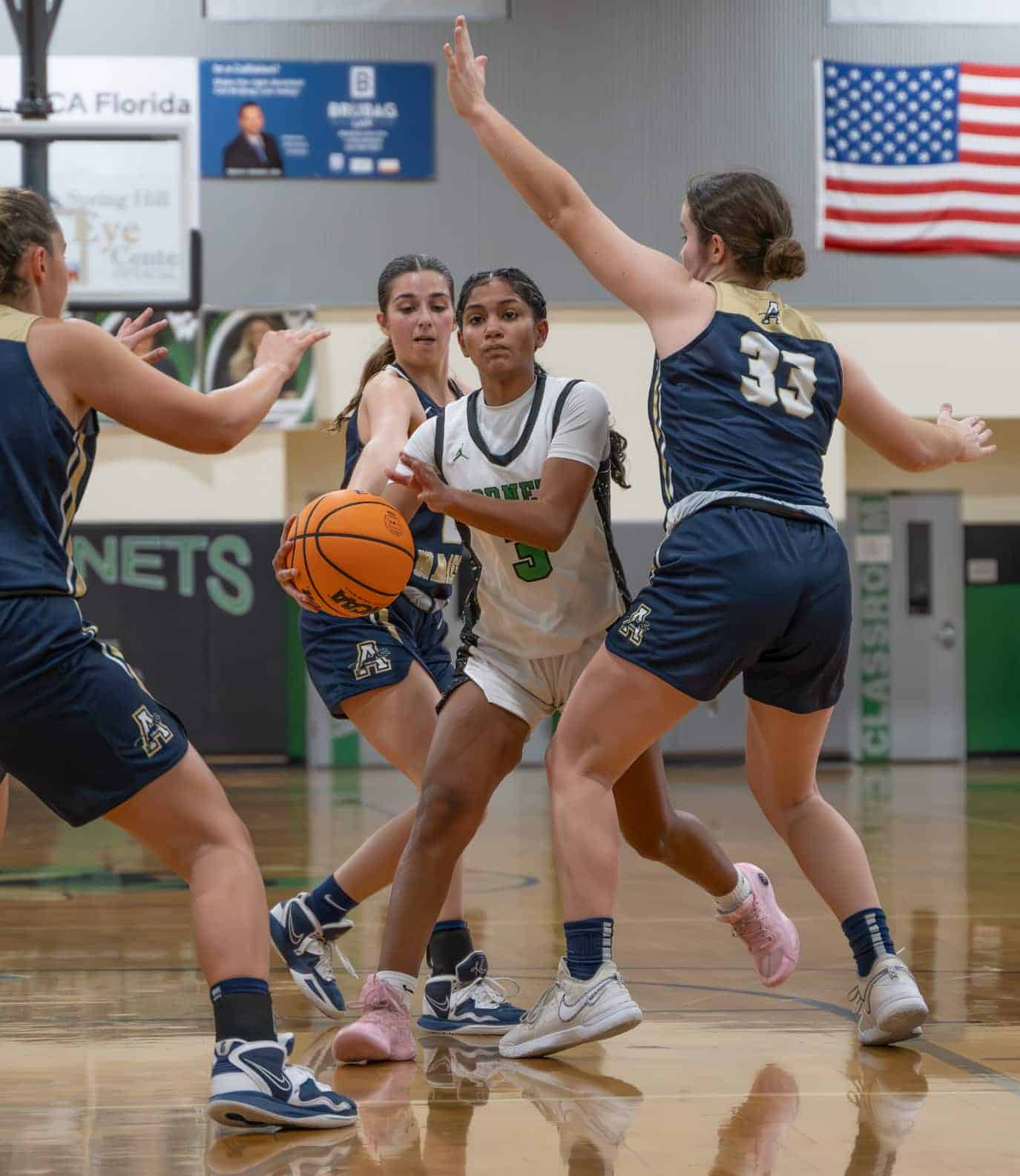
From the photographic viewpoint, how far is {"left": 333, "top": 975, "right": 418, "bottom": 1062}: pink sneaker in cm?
352

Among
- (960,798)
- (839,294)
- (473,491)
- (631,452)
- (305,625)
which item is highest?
(839,294)

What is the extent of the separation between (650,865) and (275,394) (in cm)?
433

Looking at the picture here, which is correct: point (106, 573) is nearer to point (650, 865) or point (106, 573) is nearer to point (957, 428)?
point (650, 865)

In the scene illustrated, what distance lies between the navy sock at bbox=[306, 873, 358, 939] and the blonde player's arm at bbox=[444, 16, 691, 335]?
1.75m

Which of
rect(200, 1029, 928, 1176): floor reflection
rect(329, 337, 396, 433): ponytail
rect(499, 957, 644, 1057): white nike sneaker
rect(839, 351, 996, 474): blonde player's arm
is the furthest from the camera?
rect(329, 337, 396, 433): ponytail

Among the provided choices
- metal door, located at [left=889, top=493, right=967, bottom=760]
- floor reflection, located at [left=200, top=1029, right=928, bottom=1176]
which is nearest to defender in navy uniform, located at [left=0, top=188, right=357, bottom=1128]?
floor reflection, located at [left=200, top=1029, right=928, bottom=1176]

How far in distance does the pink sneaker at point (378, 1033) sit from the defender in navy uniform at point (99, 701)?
0.46 metres

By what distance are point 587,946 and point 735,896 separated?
2.23ft

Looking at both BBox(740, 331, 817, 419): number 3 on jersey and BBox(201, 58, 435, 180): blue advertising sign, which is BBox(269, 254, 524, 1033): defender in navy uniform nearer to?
BBox(740, 331, 817, 419): number 3 on jersey

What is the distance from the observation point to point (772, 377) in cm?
356

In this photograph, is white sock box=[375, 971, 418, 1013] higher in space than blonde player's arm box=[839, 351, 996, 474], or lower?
lower

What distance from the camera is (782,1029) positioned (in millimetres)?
3873

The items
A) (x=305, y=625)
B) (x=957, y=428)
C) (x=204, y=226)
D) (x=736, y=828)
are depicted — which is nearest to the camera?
(x=957, y=428)

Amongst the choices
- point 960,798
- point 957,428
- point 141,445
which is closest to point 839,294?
point 960,798
